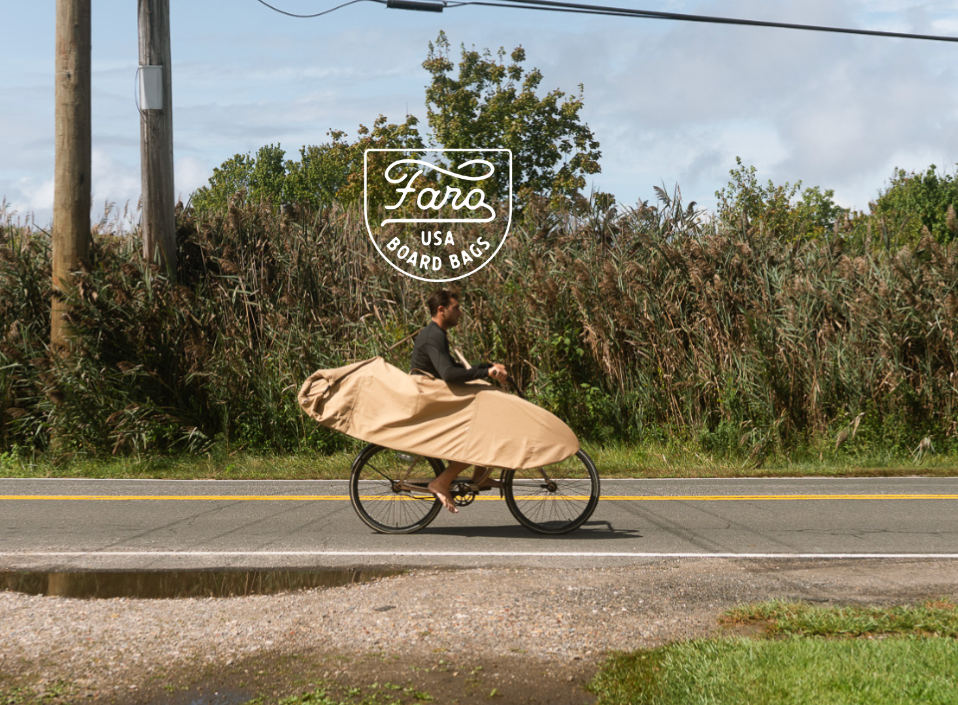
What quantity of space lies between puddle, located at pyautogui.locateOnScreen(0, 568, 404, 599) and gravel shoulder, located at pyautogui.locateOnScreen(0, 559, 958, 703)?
0.26m

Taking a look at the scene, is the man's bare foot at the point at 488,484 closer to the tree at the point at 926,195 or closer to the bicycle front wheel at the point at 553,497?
the bicycle front wheel at the point at 553,497

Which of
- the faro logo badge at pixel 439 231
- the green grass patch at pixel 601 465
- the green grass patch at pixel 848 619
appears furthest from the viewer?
the faro logo badge at pixel 439 231

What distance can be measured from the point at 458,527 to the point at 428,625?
10.1 feet

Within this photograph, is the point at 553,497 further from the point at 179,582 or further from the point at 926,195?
the point at 926,195

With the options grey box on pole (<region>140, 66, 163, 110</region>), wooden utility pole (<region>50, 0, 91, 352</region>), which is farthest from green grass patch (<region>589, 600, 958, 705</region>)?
grey box on pole (<region>140, 66, 163, 110</region>)

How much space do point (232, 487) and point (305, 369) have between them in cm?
278

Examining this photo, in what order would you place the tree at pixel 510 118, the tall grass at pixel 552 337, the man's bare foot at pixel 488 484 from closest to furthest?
1. the man's bare foot at pixel 488 484
2. the tall grass at pixel 552 337
3. the tree at pixel 510 118

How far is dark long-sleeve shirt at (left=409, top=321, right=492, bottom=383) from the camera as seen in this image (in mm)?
7730

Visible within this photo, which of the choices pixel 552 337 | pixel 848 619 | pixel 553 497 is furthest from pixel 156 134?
pixel 848 619

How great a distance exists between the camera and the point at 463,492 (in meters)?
8.23

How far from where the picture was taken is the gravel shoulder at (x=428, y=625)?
477cm

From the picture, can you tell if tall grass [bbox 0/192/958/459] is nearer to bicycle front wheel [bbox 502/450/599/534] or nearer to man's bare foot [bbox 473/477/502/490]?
bicycle front wheel [bbox 502/450/599/534]

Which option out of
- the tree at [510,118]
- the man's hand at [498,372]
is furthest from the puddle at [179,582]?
the tree at [510,118]

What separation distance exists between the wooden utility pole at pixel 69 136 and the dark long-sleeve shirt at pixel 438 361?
7273mm
